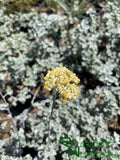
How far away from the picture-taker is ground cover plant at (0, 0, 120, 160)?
2.12m

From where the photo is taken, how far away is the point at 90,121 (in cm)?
219

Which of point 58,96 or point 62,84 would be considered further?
point 58,96

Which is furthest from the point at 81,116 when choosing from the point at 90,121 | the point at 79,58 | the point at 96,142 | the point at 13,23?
the point at 13,23

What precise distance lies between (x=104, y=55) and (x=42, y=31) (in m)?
1.16

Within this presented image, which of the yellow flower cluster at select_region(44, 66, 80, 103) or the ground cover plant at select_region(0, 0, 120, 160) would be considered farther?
the ground cover plant at select_region(0, 0, 120, 160)

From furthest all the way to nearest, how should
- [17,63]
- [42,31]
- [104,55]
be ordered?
1. [104,55]
2. [42,31]
3. [17,63]

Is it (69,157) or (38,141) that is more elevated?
(38,141)

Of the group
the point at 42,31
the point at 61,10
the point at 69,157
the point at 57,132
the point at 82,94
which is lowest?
the point at 69,157

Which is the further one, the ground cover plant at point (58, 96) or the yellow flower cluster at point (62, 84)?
the ground cover plant at point (58, 96)

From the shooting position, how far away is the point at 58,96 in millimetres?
2209

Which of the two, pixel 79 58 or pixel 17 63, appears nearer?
pixel 17 63

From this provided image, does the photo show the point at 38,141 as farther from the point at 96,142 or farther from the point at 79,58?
the point at 79,58

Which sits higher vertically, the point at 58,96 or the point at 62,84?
the point at 58,96

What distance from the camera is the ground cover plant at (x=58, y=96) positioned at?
83.6 inches
